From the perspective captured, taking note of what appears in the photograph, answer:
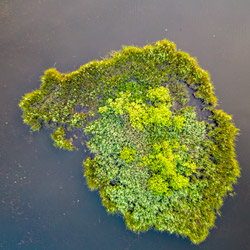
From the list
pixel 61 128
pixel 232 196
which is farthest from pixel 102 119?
pixel 232 196

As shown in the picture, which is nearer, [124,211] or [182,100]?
[124,211]

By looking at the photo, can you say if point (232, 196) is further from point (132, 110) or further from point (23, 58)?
point (23, 58)

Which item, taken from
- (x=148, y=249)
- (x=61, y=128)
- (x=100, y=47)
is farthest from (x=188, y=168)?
(x=100, y=47)

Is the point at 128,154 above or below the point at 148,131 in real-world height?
below

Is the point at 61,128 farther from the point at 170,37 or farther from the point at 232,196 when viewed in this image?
the point at 232,196

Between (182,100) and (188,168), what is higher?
(182,100)

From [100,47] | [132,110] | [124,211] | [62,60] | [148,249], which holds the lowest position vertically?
[148,249]
